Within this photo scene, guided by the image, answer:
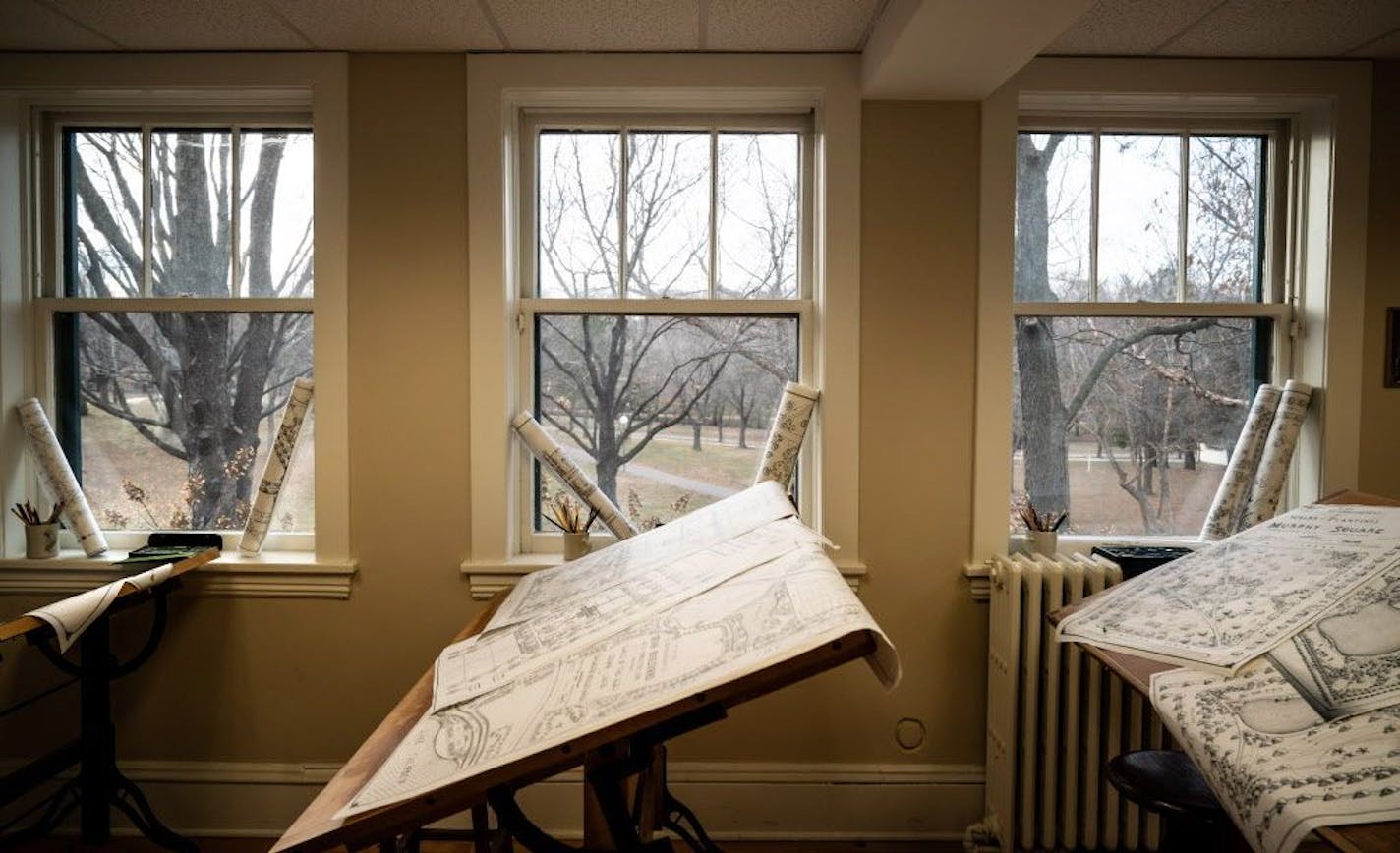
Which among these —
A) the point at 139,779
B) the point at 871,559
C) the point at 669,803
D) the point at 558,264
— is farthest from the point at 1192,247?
the point at 139,779

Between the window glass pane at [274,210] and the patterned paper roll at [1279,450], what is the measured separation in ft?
10.1

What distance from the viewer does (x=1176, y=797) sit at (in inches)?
59.2

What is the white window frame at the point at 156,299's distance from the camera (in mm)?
2361

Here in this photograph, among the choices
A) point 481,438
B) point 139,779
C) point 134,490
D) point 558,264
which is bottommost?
point 139,779

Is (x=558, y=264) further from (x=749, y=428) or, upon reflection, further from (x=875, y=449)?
(x=875, y=449)

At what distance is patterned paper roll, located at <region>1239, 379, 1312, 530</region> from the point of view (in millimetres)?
2367

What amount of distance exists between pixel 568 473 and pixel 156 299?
56.8 inches

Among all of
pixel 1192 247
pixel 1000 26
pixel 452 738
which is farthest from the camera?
pixel 1192 247

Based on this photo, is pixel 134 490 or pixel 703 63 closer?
pixel 703 63

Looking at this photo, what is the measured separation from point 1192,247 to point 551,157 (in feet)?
6.92

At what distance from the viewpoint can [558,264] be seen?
8.32 ft

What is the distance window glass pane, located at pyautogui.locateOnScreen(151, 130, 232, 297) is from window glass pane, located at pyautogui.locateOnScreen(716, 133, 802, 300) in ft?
5.35

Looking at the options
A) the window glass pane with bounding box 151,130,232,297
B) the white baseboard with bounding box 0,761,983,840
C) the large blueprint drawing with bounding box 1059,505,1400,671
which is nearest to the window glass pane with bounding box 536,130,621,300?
the window glass pane with bounding box 151,130,232,297

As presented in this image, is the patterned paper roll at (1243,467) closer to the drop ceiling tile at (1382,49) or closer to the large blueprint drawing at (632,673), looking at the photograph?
the drop ceiling tile at (1382,49)
